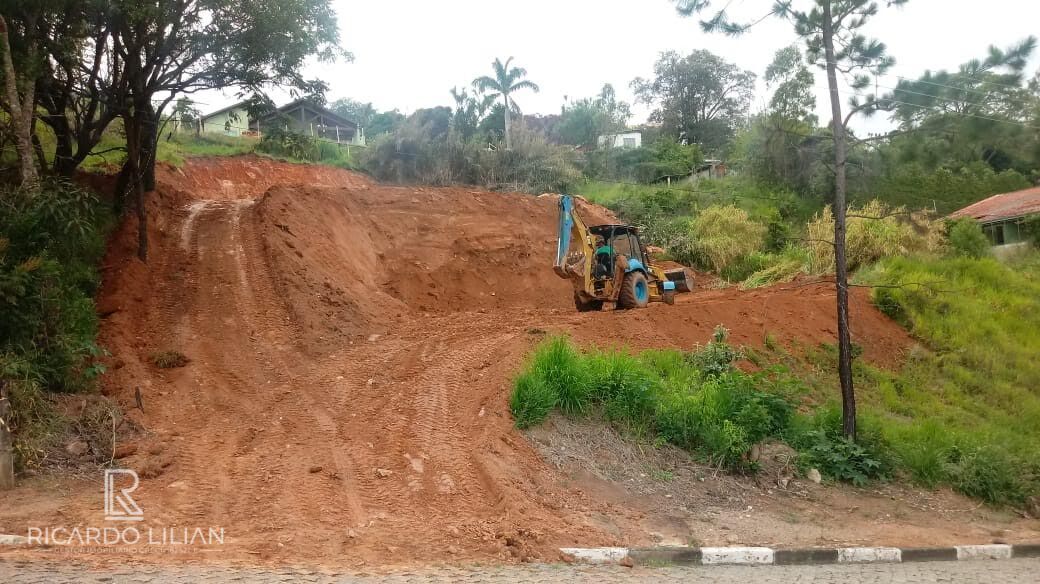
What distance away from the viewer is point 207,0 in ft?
46.2

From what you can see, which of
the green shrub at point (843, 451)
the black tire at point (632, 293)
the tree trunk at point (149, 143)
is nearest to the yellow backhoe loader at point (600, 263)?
the black tire at point (632, 293)

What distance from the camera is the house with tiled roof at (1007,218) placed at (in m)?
26.9

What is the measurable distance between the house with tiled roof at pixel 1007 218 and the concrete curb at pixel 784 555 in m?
20.7

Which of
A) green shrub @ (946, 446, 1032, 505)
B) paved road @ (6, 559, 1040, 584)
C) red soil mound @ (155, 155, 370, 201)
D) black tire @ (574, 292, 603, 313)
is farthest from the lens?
red soil mound @ (155, 155, 370, 201)

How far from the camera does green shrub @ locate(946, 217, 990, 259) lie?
22828 mm

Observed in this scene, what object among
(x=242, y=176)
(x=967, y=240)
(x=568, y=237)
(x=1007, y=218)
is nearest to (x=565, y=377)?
(x=568, y=237)

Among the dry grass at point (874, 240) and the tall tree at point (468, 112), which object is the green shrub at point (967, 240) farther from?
the tall tree at point (468, 112)

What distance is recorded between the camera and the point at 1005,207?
95.0 feet

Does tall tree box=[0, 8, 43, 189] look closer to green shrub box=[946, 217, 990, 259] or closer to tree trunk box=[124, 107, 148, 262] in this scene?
tree trunk box=[124, 107, 148, 262]

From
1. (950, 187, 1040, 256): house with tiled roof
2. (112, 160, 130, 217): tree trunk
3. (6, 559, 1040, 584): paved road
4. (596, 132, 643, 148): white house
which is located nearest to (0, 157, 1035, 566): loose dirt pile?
(6, 559, 1040, 584): paved road

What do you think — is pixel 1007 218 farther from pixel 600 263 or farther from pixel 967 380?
pixel 600 263

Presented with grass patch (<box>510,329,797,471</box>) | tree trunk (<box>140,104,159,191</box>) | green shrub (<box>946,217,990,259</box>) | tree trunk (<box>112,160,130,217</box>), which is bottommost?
grass patch (<box>510,329,797,471</box>)

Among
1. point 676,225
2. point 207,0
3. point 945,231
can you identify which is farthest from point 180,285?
point 945,231

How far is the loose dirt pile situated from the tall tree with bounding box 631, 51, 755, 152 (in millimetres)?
30097
